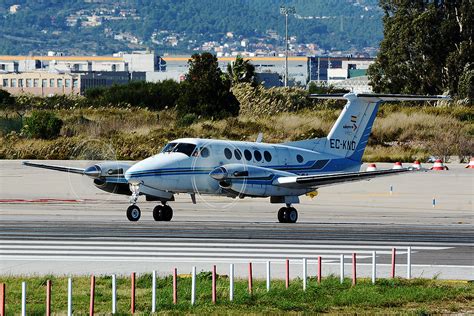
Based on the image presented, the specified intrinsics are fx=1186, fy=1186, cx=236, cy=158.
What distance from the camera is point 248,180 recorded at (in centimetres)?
3522

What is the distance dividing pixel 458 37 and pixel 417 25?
12.3 feet

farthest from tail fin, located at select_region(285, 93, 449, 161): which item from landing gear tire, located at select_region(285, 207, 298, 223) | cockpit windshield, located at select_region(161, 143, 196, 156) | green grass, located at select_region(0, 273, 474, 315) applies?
green grass, located at select_region(0, 273, 474, 315)

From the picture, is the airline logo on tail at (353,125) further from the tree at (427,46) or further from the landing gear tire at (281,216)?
the tree at (427,46)

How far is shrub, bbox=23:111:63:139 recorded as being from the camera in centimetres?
6550

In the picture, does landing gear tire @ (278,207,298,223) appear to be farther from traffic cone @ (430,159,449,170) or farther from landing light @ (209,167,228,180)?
traffic cone @ (430,159,449,170)

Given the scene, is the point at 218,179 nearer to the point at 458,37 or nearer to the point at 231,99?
the point at 231,99

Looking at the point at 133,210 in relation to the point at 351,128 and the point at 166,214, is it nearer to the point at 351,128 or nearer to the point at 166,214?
the point at 166,214

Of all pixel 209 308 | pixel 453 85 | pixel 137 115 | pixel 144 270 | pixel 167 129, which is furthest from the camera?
pixel 453 85

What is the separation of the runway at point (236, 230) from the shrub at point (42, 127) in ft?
45.2

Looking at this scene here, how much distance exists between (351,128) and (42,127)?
96.2ft

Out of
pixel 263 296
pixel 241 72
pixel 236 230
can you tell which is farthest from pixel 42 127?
pixel 241 72

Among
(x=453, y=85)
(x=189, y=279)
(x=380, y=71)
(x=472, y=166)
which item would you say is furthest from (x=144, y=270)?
(x=380, y=71)

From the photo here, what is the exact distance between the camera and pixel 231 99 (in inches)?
3226

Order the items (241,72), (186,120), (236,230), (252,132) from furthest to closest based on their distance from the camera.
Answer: (241,72)
(186,120)
(252,132)
(236,230)
